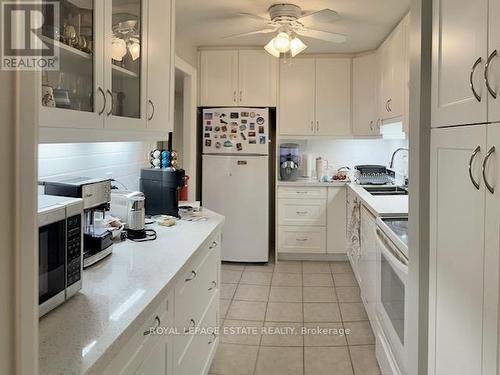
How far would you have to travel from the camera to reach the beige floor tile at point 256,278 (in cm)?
413

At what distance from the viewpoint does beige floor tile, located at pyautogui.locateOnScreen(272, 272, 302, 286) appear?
13.5ft

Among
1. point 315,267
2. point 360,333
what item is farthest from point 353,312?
point 315,267

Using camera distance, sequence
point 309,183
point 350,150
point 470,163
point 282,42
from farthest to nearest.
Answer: point 350,150
point 309,183
point 282,42
point 470,163

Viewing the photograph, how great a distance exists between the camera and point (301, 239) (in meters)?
4.77

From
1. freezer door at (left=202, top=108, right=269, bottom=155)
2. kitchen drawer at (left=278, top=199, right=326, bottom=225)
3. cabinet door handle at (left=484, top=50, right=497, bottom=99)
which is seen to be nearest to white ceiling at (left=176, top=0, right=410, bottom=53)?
freezer door at (left=202, top=108, right=269, bottom=155)

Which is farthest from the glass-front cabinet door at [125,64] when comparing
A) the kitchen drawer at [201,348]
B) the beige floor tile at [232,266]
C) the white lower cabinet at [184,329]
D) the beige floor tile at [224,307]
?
the beige floor tile at [232,266]

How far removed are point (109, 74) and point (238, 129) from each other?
2932 millimetres

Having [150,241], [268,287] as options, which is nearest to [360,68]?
[268,287]

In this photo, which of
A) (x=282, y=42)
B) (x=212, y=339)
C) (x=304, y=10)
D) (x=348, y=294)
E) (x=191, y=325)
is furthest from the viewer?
(x=348, y=294)

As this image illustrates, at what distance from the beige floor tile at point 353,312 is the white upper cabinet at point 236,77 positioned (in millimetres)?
2327

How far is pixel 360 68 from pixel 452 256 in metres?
3.70

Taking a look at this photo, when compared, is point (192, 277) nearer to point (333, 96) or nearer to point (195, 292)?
point (195, 292)

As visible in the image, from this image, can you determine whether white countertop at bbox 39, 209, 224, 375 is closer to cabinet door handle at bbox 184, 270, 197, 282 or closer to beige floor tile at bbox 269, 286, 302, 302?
cabinet door handle at bbox 184, 270, 197, 282

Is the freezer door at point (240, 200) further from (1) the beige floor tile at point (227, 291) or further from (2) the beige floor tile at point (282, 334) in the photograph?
(2) the beige floor tile at point (282, 334)
